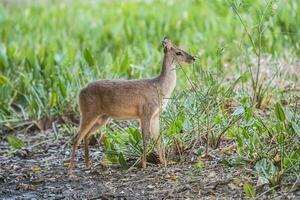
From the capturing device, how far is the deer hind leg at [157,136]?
Result: 18.4 feet

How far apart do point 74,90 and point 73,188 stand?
2.03 m

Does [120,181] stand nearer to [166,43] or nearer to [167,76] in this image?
[167,76]

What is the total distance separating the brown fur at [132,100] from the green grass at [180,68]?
0.16m

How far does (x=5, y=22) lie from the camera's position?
36.2ft

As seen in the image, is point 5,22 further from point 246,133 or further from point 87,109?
point 246,133

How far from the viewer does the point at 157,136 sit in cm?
570

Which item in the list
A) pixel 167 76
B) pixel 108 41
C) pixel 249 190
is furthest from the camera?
pixel 108 41

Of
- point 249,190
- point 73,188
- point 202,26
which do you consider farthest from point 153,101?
point 202,26

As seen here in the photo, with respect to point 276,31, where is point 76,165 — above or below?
below

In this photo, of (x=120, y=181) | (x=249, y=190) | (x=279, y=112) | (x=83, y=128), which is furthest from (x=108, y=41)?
(x=249, y=190)

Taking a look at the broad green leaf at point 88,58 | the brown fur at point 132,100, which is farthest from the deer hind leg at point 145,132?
the broad green leaf at point 88,58

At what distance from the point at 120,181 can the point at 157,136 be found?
17.0 inches

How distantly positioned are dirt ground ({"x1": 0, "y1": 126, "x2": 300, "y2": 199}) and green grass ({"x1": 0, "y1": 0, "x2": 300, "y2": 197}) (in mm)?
161

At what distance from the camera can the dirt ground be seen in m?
5.10
